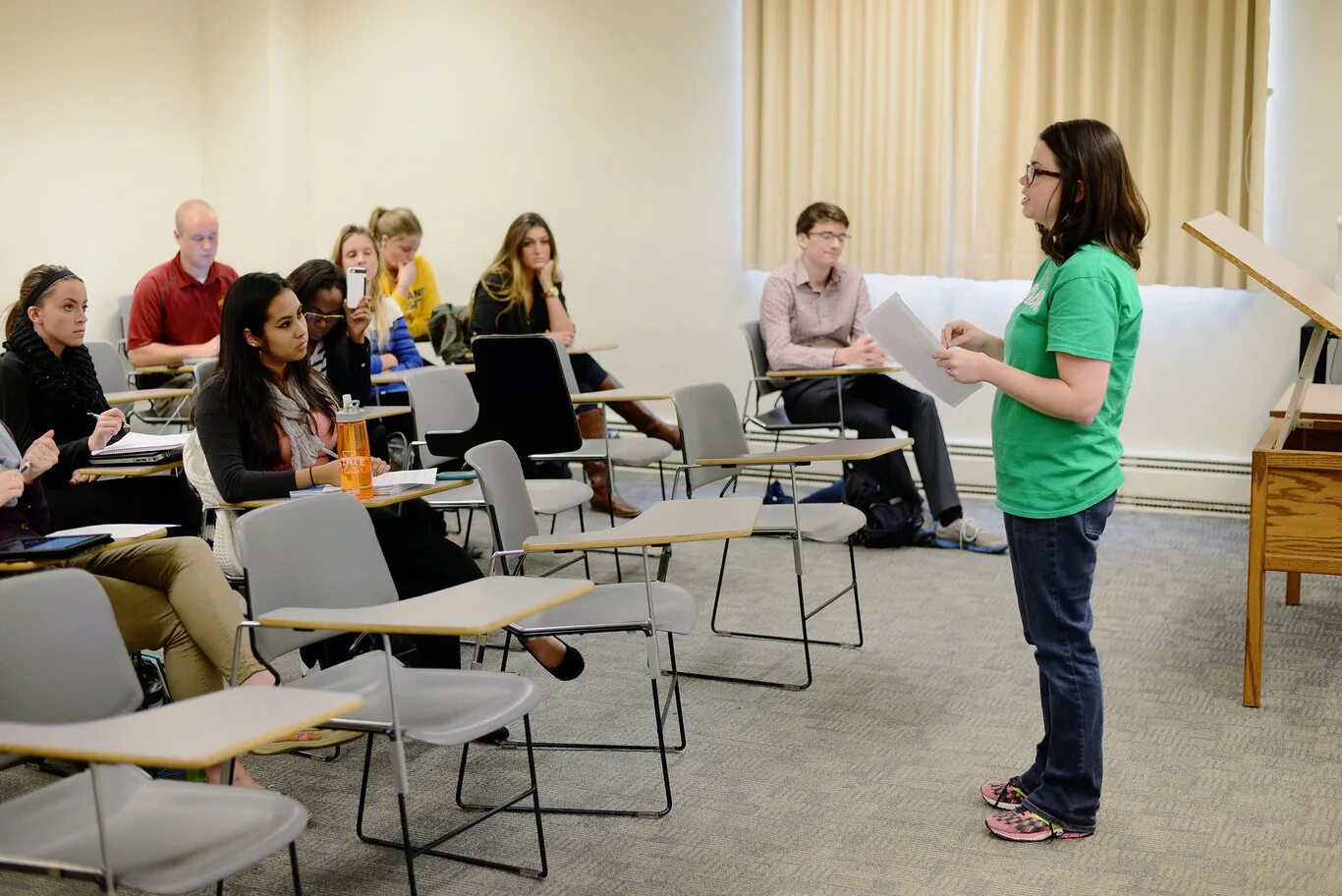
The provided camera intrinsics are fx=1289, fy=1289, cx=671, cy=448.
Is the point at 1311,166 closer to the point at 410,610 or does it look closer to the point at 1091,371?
the point at 1091,371

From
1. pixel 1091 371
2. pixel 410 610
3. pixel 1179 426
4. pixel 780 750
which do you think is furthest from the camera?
pixel 1179 426

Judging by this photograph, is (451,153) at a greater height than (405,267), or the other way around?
(451,153)

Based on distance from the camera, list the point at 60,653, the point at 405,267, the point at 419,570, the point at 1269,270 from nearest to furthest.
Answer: the point at 60,653
the point at 419,570
the point at 1269,270
the point at 405,267

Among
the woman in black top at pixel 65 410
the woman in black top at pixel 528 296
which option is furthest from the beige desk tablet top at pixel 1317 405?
the woman in black top at pixel 65 410

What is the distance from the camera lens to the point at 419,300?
7227 millimetres

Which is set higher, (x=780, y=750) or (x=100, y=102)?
(x=100, y=102)

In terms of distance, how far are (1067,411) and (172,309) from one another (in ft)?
15.7

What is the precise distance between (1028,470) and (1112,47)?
4087mm

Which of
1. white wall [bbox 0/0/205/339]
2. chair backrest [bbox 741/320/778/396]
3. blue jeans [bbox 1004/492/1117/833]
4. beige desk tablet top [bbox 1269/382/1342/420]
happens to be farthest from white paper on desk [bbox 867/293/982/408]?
white wall [bbox 0/0/205/339]

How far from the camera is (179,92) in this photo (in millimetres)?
8164

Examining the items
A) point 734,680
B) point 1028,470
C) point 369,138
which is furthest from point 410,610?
point 369,138

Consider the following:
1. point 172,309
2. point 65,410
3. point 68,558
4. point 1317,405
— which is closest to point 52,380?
point 65,410

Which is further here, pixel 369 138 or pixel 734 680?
pixel 369 138

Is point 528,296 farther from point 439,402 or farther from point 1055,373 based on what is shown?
point 1055,373
